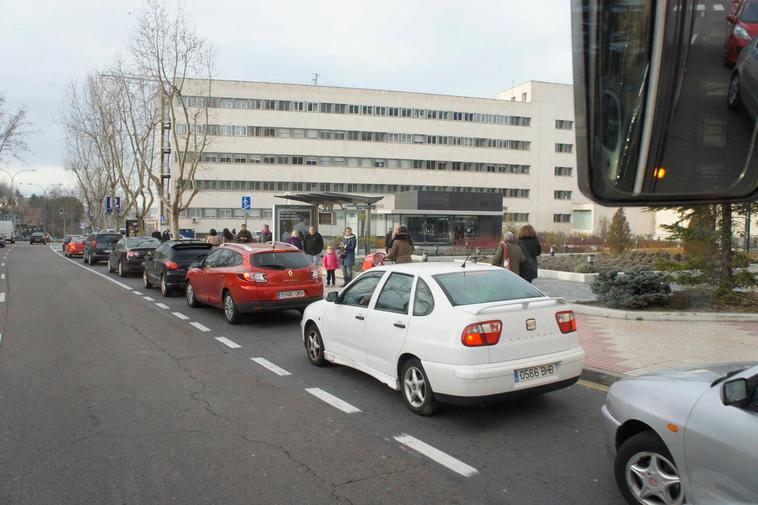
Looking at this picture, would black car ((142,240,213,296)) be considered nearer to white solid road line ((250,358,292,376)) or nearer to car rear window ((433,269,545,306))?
white solid road line ((250,358,292,376))

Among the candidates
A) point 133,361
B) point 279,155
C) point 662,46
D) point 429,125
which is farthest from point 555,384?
point 429,125

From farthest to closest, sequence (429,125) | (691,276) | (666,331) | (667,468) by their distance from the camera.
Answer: (429,125) < (691,276) < (666,331) < (667,468)

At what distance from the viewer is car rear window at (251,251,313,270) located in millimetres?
11227

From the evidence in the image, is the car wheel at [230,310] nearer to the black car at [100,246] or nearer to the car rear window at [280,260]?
the car rear window at [280,260]

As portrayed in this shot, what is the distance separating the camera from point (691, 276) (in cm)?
1200

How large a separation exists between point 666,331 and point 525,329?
5376 millimetres

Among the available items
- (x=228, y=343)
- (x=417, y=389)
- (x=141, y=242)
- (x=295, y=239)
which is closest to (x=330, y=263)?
(x=295, y=239)

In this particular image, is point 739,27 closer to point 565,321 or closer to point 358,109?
point 565,321

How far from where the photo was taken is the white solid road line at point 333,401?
592 centimetres

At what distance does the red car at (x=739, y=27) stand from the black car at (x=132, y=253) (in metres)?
22.4

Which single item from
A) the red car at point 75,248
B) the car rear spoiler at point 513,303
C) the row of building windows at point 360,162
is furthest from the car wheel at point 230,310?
the row of building windows at point 360,162

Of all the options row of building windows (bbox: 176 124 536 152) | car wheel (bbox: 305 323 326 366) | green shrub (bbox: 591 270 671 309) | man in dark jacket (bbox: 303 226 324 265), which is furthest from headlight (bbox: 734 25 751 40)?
row of building windows (bbox: 176 124 536 152)

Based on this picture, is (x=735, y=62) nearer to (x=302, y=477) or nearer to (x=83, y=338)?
(x=302, y=477)

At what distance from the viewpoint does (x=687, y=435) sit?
3307mm
